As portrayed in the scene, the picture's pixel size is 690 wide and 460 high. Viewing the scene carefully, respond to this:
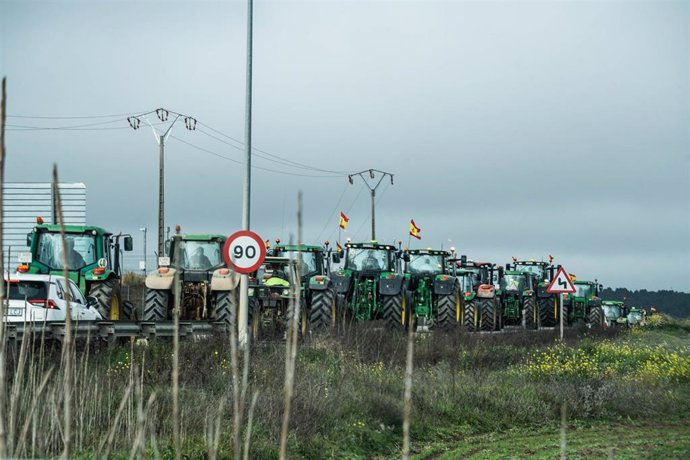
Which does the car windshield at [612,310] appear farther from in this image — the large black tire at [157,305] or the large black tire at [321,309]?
the large black tire at [157,305]

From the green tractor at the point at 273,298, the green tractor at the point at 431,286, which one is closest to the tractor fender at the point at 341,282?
the green tractor at the point at 273,298

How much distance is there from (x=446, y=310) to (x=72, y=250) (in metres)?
11.3

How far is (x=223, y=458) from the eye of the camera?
952 centimetres

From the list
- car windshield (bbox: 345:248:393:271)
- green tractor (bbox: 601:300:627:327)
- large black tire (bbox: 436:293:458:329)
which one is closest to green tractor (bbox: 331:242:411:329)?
car windshield (bbox: 345:248:393:271)

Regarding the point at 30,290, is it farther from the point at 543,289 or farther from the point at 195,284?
the point at 543,289

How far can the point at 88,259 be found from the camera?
22844 millimetres

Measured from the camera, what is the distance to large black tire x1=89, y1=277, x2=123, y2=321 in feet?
72.6

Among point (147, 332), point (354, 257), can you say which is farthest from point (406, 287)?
point (147, 332)

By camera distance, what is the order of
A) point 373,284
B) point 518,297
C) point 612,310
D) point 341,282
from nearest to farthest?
point 341,282, point 373,284, point 518,297, point 612,310

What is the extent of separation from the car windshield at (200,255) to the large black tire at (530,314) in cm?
2193

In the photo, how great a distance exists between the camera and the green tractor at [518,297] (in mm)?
42250

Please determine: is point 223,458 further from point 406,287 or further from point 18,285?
point 406,287

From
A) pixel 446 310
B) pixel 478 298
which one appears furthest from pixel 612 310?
pixel 446 310

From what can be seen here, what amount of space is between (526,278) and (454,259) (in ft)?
41.2
